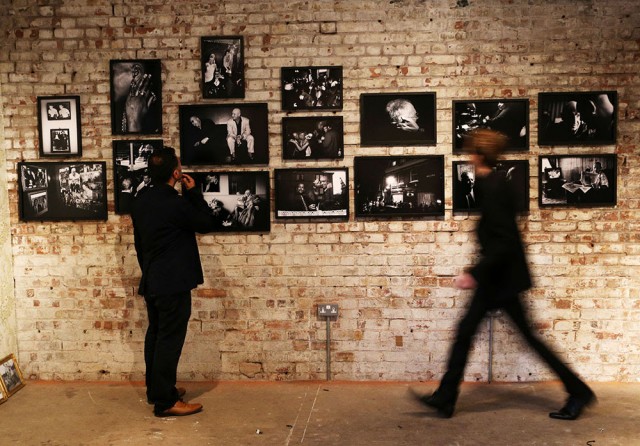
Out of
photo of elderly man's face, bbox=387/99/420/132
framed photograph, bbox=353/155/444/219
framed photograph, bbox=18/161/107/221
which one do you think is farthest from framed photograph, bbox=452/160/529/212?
framed photograph, bbox=18/161/107/221

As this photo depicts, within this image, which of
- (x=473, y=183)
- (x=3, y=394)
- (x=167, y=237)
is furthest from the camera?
(x=473, y=183)

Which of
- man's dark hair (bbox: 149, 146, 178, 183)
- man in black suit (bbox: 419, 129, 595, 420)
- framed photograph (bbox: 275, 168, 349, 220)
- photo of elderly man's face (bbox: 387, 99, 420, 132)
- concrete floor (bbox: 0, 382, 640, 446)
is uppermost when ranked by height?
photo of elderly man's face (bbox: 387, 99, 420, 132)

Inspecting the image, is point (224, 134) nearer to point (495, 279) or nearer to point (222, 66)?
point (222, 66)

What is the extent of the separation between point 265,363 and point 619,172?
314 centimetres

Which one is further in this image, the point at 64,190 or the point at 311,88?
the point at 64,190

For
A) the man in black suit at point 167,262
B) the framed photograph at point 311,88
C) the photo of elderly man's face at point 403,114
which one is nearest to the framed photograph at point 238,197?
the man in black suit at point 167,262

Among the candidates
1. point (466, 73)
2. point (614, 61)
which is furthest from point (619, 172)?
point (466, 73)

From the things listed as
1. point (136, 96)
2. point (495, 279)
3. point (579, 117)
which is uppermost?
point (136, 96)

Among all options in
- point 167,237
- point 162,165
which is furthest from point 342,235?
point 162,165

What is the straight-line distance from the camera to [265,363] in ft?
15.3

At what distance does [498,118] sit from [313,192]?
1.54 metres

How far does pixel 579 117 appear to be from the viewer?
174 inches

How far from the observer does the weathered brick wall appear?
4430 mm

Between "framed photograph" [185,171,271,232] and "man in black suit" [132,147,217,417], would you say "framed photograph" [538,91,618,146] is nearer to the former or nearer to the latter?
"framed photograph" [185,171,271,232]
